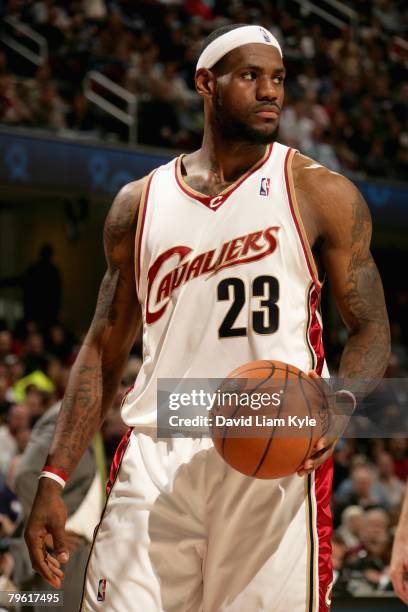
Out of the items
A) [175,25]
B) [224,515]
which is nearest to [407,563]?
[224,515]

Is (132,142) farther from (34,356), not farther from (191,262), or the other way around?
(191,262)

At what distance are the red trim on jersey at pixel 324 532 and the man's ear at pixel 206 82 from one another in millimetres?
1148

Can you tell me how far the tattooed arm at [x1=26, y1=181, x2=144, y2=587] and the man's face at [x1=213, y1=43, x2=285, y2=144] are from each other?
37 centimetres

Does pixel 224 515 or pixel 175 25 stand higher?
pixel 175 25

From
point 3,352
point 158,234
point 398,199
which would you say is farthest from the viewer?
point 398,199

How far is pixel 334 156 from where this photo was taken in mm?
13883

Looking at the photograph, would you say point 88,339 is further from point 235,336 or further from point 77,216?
point 77,216

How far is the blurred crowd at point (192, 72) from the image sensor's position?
11.8 m

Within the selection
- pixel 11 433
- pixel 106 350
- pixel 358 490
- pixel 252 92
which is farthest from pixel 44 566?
pixel 358 490

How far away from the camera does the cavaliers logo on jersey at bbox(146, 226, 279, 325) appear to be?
3.18 meters

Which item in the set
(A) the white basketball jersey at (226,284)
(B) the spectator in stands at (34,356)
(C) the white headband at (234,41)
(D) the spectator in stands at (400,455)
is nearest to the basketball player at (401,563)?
(A) the white basketball jersey at (226,284)

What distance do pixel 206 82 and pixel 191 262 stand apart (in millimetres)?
586

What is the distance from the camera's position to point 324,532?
3.07 metres

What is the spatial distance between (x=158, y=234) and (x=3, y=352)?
715cm
